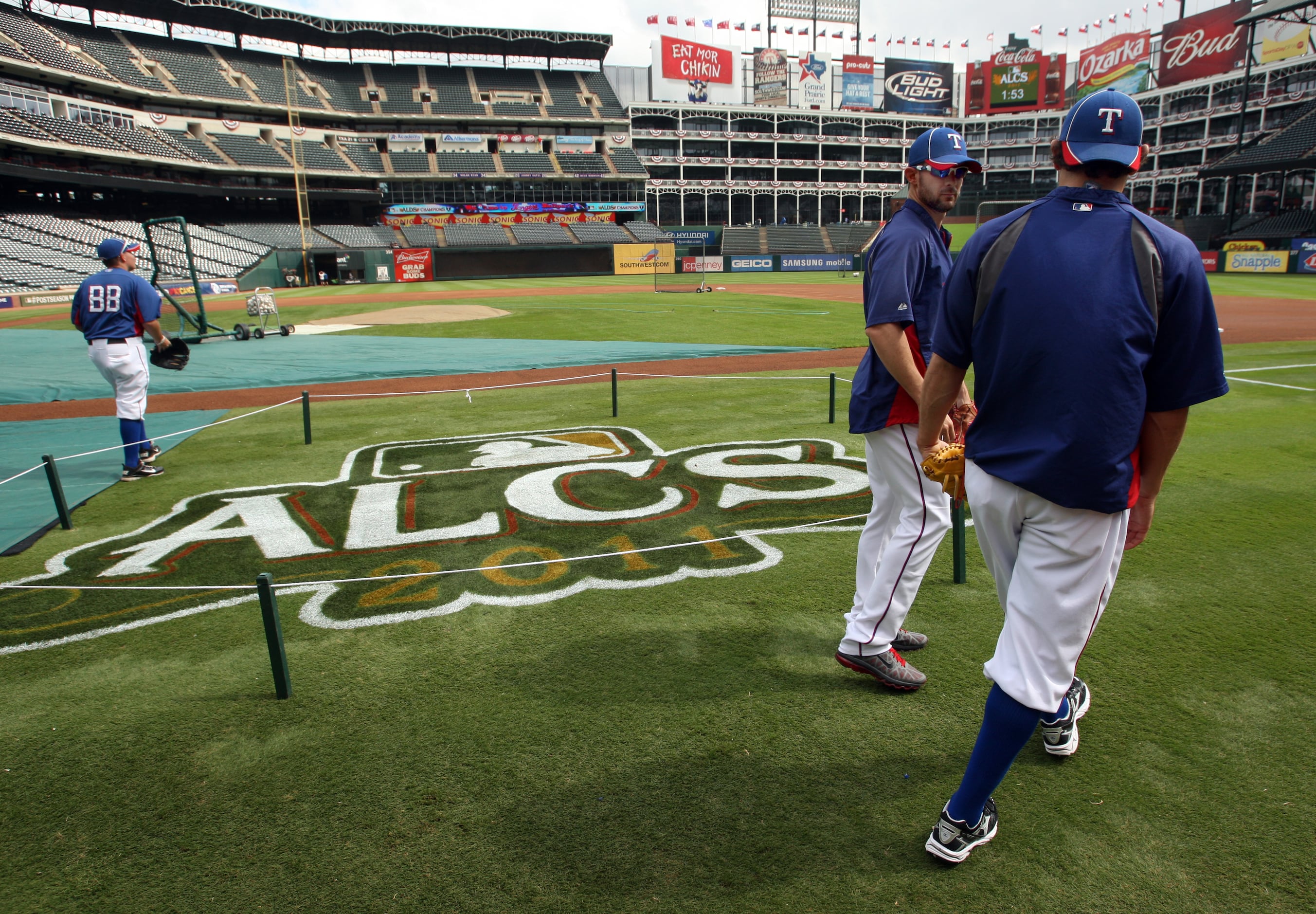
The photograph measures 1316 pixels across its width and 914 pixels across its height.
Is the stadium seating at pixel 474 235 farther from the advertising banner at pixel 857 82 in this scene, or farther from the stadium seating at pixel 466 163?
the advertising banner at pixel 857 82

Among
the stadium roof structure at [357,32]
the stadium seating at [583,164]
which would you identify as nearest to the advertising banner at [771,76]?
the stadium roof structure at [357,32]

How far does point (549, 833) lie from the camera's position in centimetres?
290

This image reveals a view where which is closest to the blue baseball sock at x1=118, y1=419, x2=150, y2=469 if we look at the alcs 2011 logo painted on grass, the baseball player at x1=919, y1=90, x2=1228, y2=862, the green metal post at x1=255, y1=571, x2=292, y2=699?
the alcs 2011 logo painted on grass

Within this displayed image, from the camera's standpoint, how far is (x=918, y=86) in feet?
291

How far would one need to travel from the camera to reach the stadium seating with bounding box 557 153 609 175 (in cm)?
6869

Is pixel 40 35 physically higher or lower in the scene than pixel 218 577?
higher

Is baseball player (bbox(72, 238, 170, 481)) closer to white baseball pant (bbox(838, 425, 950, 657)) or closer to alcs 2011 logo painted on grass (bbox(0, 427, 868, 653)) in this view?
alcs 2011 logo painted on grass (bbox(0, 427, 868, 653))

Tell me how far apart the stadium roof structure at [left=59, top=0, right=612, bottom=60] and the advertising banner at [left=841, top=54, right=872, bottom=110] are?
2922 cm

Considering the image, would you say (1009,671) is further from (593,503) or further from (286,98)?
(286,98)

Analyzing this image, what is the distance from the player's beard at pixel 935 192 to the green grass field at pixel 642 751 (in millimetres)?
2314

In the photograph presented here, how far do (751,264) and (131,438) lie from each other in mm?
56551

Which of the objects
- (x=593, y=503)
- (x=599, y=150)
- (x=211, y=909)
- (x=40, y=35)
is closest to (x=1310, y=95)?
(x=599, y=150)

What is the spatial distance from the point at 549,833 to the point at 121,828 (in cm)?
167

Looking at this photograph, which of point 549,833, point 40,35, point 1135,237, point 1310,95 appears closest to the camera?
point 1135,237
